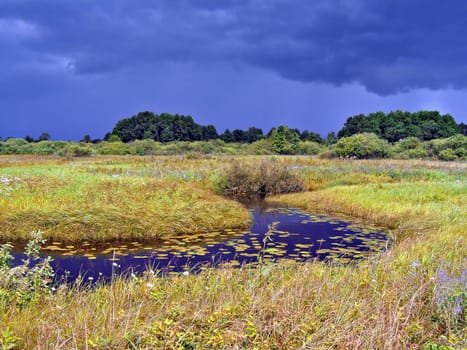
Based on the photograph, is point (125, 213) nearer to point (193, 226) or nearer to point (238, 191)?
point (193, 226)

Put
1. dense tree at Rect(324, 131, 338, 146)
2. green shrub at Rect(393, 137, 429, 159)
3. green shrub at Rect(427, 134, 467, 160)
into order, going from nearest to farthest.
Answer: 1. green shrub at Rect(427, 134, 467, 160)
2. green shrub at Rect(393, 137, 429, 159)
3. dense tree at Rect(324, 131, 338, 146)

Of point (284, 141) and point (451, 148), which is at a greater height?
point (284, 141)

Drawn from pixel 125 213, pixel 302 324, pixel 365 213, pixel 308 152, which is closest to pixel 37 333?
pixel 302 324

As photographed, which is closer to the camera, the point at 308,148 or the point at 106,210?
the point at 106,210

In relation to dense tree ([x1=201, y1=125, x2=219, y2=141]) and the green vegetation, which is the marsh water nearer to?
the green vegetation

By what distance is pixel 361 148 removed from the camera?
4188 cm

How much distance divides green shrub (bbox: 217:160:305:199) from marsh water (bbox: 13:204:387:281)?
7383mm

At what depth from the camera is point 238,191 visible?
2000cm

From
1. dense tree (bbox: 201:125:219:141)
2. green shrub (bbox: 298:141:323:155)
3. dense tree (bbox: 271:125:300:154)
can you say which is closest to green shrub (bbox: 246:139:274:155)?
dense tree (bbox: 271:125:300:154)

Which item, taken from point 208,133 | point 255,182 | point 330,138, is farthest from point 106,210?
point 208,133

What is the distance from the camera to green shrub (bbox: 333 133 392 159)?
1649 inches

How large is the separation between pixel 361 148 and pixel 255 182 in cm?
2500

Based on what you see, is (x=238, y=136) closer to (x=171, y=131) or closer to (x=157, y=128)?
(x=171, y=131)

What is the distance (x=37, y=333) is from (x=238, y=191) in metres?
16.9
